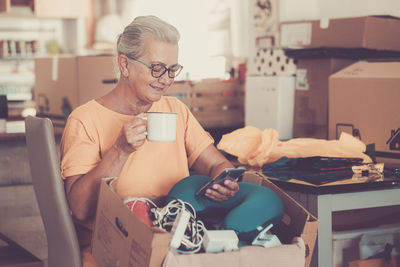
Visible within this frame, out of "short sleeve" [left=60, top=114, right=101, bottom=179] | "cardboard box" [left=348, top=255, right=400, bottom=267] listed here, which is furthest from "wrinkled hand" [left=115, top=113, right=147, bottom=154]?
"cardboard box" [left=348, top=255, right=400, bottom=267]

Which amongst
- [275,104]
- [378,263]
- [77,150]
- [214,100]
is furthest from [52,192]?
[214,100]

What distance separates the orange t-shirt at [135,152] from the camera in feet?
4.99

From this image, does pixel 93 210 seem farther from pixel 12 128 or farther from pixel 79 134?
pixel 12 128

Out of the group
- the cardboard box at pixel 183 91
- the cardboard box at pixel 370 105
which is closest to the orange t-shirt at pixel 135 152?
the cardboard box at pixel 370 105

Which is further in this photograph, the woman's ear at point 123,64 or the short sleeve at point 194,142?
the short sleeve at point 194,142

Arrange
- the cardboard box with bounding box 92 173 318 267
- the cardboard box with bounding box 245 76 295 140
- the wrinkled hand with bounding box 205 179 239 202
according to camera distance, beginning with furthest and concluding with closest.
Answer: the cardboard box with bounding box 245 76 295 140 < the wrinkled hand with bounding box 205 179 239 202 < the cardboard box with bounding box 92 173 318 267

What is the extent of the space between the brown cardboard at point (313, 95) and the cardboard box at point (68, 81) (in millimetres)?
1021

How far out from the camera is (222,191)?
139 centimetres

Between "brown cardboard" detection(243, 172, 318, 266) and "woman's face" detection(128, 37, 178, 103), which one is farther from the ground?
"woman's face" detection(128, 37, 178, 103)

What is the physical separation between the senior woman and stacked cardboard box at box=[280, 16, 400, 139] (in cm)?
113

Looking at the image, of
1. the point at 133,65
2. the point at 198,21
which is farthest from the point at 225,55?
the point at 133,65

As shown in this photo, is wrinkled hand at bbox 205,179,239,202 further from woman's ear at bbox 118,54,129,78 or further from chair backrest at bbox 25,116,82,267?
woman's ear at bbox 118,54,129,78

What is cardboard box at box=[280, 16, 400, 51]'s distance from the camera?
106 inches

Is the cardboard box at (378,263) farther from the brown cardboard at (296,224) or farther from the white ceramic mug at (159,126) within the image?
the white ceramic mug at (159,126)
